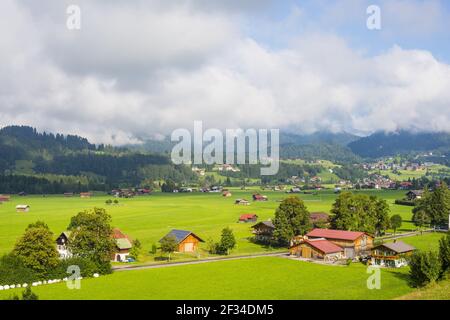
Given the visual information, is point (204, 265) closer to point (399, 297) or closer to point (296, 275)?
point (296, 275)

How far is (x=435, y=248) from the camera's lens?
76750 millimetres

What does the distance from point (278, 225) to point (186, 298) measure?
40019 mm

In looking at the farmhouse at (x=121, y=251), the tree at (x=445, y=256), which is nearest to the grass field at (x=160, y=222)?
the farmhouse at (x=121, y=251)

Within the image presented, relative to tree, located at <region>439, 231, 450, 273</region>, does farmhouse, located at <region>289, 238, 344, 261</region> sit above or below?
below

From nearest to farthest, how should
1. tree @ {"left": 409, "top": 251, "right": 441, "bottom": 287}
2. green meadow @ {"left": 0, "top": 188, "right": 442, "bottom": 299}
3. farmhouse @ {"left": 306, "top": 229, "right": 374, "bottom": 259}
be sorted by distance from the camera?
green meadow @ {"left": 0, "top": 188, "right": 442, "bottom": 299}, tree @ {"left": 409, "top": 251, "right": 441, "bottom": 287}, farmhouse @ {"left": 306, "top": 229, "right": 374, "bottom": 259}

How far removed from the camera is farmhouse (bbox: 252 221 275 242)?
8794 cm

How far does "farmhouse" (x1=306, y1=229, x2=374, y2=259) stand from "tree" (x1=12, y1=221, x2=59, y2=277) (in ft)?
151

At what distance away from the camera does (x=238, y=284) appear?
173ft

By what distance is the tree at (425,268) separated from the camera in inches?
2005

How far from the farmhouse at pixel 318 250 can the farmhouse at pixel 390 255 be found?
5996mm

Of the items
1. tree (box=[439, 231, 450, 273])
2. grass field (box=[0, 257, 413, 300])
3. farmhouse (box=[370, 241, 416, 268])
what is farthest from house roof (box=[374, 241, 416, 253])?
tree (box=[439, 231, 450, 273])

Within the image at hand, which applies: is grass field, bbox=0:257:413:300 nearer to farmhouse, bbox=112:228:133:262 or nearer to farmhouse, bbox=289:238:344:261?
farmhouse, bbox=289:238:344:261

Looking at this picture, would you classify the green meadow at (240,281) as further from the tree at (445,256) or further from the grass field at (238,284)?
the tree at (445,256)
